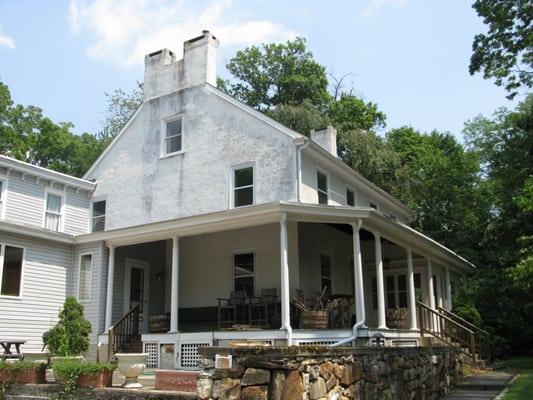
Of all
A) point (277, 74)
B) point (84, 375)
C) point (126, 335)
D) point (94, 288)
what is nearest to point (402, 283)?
point (126, 335)

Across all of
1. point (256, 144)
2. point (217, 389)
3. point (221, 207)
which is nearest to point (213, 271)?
point (221, 207)

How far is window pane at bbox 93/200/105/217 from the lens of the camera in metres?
18.9

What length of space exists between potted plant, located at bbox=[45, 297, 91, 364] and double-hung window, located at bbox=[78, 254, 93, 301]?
2085mm

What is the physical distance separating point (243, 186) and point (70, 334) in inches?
243

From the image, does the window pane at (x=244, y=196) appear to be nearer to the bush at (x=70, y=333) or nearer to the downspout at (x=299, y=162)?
the downspout at (x=299, y=162)

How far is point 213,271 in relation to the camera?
16203 millimetres

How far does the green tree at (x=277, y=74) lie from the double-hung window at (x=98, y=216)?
68.6ft

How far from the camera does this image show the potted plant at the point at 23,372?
30.1ft

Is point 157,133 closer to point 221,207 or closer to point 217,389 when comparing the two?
point 221,207

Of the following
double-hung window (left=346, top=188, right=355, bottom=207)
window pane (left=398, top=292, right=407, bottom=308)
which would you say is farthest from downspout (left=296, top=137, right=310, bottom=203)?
window pane (left=398, top=292, right=407, bottom=308)

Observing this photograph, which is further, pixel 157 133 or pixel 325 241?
pixel 157 133

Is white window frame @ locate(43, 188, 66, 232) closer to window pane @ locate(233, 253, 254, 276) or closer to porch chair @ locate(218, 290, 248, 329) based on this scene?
window pane @ locate(233, 253, 254, 276)

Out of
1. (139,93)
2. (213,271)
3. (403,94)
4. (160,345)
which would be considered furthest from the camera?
(139,93)

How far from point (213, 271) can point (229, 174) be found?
290 cm
